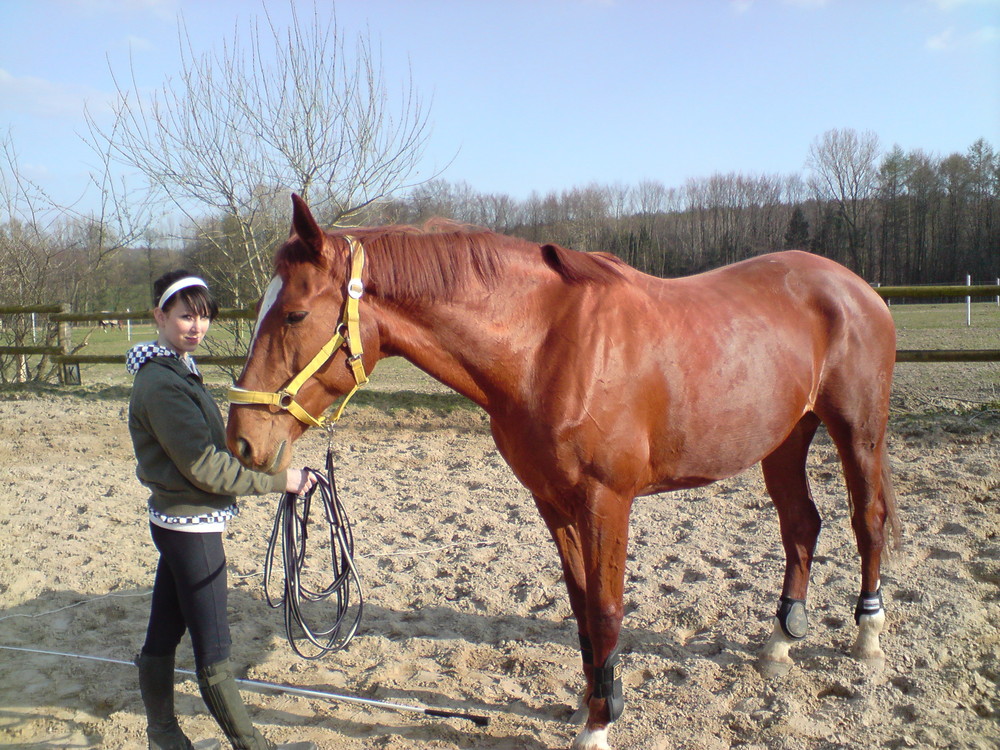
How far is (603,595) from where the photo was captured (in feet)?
7.17

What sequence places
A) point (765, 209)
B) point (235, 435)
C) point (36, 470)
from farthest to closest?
point (765, 209) < point (36, 470) < point (235, 435)

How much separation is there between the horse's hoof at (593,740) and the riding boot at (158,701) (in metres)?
1.31

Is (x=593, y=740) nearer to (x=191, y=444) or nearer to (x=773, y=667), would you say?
(x=773, y=667)

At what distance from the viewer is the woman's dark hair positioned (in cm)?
199

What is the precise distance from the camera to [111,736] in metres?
2.36

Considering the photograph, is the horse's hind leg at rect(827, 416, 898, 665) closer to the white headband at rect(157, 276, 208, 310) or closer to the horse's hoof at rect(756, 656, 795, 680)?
the horse's hoof at rect(756, 656, 795, 680)

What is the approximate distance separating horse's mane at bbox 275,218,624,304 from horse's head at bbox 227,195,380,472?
1.8 inches

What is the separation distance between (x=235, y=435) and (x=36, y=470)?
526 cm

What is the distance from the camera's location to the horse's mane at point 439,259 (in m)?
2.00

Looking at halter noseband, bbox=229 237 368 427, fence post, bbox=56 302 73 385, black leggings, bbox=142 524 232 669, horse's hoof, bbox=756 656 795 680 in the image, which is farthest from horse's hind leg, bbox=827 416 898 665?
fence post, bbox=56 302 73 385

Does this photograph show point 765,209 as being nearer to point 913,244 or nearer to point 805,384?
point 913,244

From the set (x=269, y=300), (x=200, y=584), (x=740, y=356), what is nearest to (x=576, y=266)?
(x=740, y=356)

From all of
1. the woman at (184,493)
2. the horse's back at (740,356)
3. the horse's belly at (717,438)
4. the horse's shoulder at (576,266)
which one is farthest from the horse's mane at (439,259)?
the horse's belly at (717,438)

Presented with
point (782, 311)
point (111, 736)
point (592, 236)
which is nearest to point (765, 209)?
point (592, 236)
